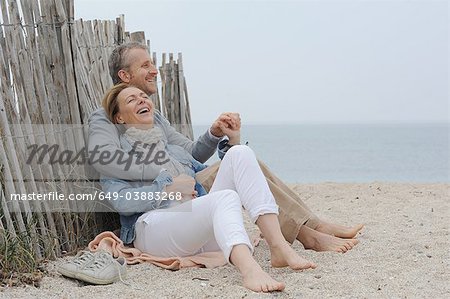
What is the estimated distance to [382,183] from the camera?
20.1 ft

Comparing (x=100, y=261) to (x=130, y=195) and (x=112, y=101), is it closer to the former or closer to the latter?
(x=130, y=195)

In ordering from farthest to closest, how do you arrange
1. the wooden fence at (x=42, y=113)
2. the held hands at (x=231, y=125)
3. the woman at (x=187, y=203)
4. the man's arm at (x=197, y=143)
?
the man's arm at (x=197, y=143)
the held hands at (x=231, y=125)
the wooden fence at (x=42, y=113)
the woman at (x=187, y=203)

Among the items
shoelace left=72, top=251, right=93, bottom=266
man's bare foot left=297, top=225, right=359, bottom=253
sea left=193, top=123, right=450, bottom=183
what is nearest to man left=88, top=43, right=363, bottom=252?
man's bare foot left=297, top=225, right=359, bottom=253

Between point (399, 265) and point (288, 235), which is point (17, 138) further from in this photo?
point (399, 265)

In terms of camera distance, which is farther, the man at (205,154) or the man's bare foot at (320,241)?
the man's bare foot at (320,241)

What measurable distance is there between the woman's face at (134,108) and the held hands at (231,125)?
340mm

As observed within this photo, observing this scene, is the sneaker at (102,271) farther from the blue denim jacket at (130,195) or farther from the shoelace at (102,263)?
the blue denim jacket at (130,195)

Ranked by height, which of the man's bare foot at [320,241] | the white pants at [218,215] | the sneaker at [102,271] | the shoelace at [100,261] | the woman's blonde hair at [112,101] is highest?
the woman's blonde hair at [112,101]

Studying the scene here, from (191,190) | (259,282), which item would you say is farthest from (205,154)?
(259,282)

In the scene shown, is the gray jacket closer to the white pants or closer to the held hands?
the white pants

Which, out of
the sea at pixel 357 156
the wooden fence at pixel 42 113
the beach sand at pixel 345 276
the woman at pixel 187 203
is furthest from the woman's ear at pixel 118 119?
the sea at pixel 357 156

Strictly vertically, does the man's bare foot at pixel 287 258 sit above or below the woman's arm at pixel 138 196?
below

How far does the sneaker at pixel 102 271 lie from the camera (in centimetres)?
278

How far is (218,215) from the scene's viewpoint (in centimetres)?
282
